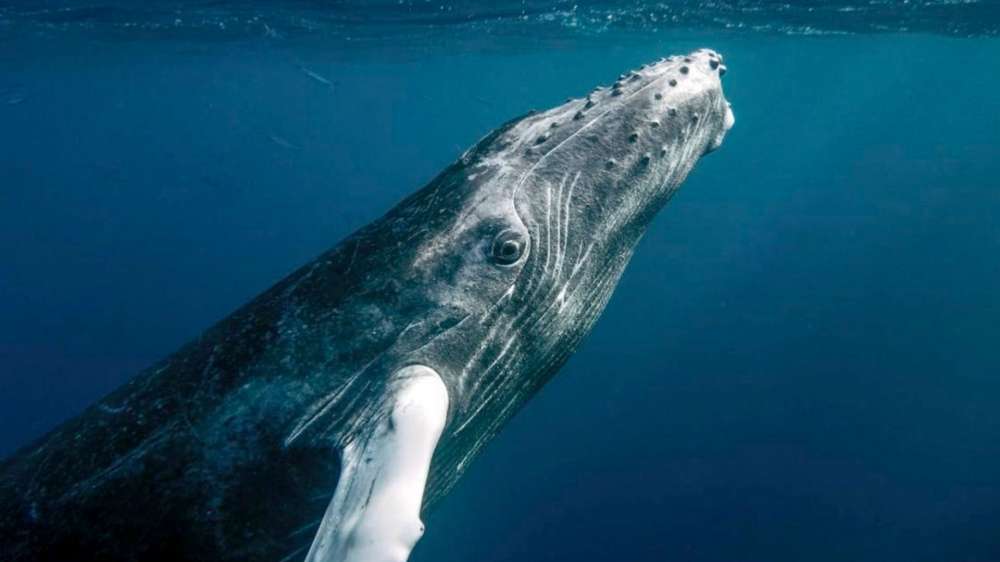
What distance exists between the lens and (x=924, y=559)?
21703 mm

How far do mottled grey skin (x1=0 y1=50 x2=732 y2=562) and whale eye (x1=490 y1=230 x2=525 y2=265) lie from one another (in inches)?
0.4

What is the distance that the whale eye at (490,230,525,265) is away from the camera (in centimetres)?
460

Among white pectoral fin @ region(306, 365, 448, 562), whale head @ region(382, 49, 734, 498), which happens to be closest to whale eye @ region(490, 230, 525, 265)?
whale head @ region(382, 49, 734, 498)

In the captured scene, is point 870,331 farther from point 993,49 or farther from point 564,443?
point 993,49

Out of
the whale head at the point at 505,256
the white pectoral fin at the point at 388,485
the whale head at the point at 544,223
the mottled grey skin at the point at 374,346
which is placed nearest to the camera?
Result: the white pectoral fin at the point at 388,485

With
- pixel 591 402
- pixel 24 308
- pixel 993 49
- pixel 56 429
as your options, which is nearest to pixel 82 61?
pixel 24 308

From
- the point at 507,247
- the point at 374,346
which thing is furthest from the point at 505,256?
the point at 374,346

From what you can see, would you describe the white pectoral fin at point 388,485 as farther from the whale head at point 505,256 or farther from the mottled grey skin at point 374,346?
the whale head at point 505,256

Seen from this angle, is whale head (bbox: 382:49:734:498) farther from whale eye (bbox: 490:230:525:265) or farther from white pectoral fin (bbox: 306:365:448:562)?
white pectoral fin (bbox: 306:365:448:562)

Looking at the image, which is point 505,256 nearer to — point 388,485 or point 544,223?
point 544,223

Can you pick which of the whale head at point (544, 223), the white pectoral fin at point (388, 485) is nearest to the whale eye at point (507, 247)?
the whale head at point (544, 223)

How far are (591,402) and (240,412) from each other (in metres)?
24.8

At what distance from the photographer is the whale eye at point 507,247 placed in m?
4.60

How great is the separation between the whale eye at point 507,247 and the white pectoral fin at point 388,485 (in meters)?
1.04
